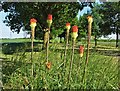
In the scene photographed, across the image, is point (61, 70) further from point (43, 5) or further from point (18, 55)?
point (43, 5)

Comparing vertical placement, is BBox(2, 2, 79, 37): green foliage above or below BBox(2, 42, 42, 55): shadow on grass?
above

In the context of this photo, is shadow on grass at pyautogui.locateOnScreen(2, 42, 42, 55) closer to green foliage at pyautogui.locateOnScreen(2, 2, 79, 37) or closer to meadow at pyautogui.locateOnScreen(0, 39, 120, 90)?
meadow at pyautogui.locateOnScreen(0, 39, 120, 90)

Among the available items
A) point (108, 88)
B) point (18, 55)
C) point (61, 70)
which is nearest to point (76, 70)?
point (61, 70)

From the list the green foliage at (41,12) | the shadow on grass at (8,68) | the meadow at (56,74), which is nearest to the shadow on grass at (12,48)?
the meadow at (56,74)

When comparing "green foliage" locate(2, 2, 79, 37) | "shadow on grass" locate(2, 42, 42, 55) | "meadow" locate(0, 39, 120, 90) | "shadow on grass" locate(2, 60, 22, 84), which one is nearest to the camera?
"meadow" locate(0, 39, 120, 90)

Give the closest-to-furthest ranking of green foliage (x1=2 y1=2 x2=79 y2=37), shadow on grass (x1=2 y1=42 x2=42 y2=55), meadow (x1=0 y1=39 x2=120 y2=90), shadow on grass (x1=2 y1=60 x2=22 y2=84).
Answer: meadow (x1=0 y1=39 x2=120 y2=90), shadow on grass (x1=2 y1=60 x2=22 y2=84), shadow on grass (x1=2 y1=42 x2=42 y2=55), green foliage (x1=2 y1=2 x2=79 y2=37)

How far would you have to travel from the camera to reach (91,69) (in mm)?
2520

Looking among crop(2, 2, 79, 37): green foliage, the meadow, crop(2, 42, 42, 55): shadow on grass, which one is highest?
crop(2, 2, 79, 37): green foliage

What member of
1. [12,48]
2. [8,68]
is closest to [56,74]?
[8,68]

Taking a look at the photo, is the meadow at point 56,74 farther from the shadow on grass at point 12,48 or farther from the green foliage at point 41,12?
the green foliage at point 41,12

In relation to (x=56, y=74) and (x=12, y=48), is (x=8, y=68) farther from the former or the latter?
(x=12, y=48)

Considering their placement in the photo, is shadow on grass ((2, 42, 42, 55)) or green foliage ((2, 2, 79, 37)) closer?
shadow on grass ((2, 42, 42, 55))

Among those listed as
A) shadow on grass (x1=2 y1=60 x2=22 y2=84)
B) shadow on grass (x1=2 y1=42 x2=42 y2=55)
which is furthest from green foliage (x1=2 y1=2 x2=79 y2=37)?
shadow on grass (x1=2 y1=60 x2=22 y2=84)

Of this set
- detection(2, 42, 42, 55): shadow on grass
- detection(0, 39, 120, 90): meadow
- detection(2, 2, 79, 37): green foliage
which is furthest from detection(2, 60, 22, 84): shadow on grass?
detection(2, 2, 79, 37): green foliage
